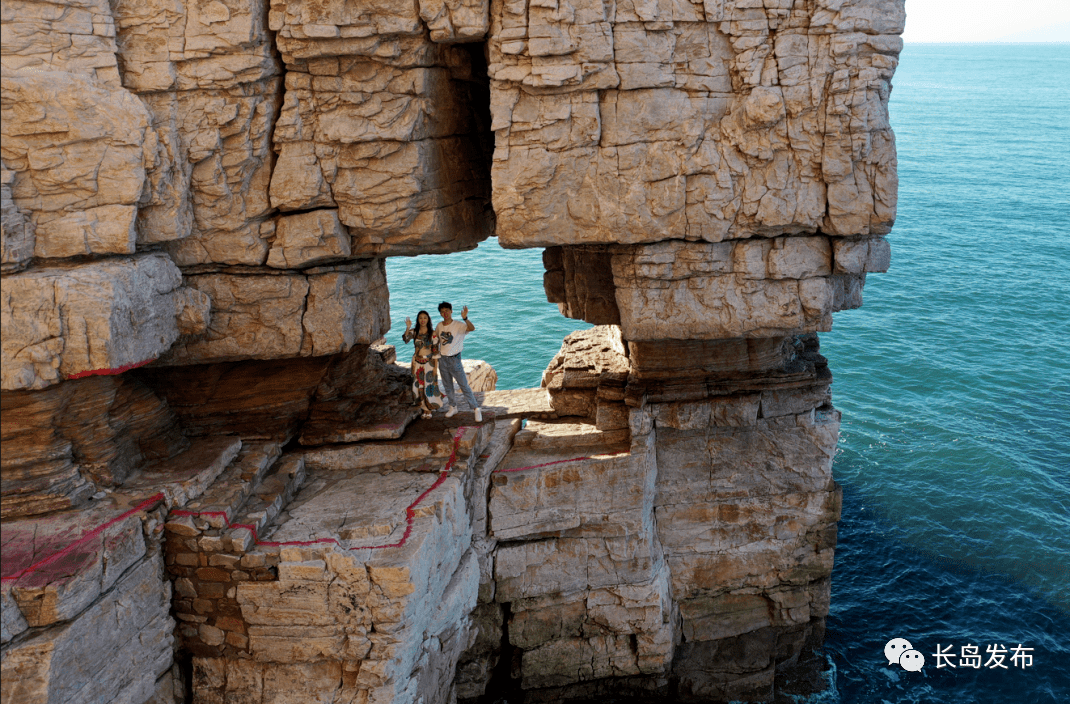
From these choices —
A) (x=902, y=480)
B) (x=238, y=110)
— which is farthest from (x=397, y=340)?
(x=238, y=110)

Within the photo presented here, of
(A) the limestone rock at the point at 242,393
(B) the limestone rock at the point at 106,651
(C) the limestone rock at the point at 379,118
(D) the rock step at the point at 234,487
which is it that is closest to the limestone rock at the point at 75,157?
(C) the limestone rock at the point at 379,118

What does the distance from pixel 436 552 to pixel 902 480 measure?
12359mm

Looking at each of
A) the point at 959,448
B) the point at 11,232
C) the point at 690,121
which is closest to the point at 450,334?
the point at 690,121

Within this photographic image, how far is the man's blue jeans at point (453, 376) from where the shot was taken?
13008 mm

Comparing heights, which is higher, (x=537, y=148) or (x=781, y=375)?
(x=537, y=148)

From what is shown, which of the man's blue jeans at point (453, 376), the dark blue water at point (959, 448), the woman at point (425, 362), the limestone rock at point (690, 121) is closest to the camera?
the limestone rock at point (690, 121)

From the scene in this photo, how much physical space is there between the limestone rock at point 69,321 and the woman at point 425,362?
3.89 metres

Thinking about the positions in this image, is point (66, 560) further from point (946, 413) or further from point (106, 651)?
point (946, 413)

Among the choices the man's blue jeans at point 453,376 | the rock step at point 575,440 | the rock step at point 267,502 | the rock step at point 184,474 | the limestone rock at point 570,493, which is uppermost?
the man's blue jeans at point 453,376

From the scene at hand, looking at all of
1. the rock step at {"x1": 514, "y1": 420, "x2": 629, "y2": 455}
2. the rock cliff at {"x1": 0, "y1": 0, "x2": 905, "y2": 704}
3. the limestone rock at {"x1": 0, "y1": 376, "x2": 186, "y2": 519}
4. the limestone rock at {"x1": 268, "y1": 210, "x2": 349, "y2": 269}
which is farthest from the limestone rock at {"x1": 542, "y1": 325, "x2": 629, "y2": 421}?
the limestone rock at {"x1": 0, "y1": 376, "x2": 186, "y2": 519}

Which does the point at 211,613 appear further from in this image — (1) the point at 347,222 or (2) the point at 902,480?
(2) the point at 902,480

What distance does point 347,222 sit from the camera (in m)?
11.2

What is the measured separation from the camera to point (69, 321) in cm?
909

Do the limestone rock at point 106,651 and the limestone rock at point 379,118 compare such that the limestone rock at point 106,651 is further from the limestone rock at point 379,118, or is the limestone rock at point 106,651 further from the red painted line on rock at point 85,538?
the limestone rock at point 379,118
